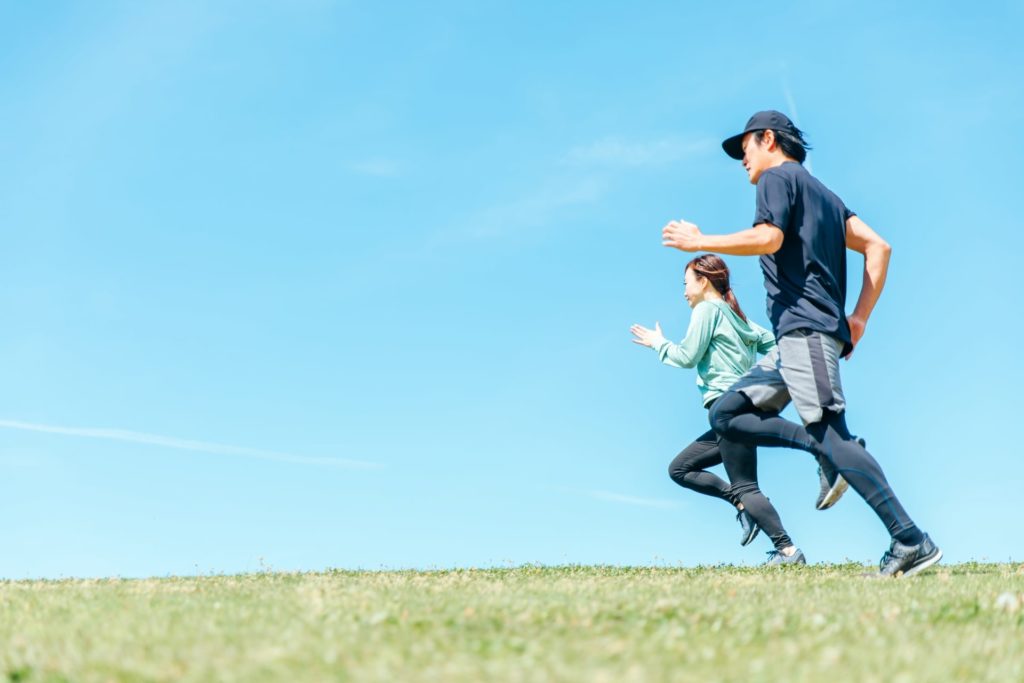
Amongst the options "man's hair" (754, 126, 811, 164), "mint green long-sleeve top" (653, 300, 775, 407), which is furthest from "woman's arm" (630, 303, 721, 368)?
"man's hair" (754, 126, 811, 164)

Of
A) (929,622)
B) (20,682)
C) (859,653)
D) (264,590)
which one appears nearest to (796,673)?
(859,653)

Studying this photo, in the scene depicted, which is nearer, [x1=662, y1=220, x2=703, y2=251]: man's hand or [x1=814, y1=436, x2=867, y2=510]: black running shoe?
[x1=662, y1=220, x2=703, y2=251]: man's hand

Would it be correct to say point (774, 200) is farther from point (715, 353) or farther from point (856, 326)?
point (715, 353)

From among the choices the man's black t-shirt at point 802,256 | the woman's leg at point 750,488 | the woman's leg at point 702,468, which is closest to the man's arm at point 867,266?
the man's black t-shirt at point 802,256

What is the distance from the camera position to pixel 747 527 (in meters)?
11.3

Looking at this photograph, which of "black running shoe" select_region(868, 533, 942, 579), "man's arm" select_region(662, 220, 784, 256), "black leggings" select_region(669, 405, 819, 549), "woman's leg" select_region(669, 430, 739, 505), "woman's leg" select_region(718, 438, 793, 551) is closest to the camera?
"man's arm" select_region(662, 220, 784, 256)

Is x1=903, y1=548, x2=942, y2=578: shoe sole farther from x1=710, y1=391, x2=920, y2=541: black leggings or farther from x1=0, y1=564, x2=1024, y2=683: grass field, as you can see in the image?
x1=0, y1=564, x2=1024, y2=683: grass field

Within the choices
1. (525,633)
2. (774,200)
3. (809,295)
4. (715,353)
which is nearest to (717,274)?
(715,353)

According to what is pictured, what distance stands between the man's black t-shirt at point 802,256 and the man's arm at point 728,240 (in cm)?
13

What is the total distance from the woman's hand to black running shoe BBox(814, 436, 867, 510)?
228 cm

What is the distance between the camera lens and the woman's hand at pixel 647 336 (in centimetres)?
1122

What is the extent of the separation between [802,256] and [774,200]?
53 cm

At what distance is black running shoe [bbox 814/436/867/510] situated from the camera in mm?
9125

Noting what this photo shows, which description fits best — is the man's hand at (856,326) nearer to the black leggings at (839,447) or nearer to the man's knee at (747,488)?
the black leggings at (839,447)
